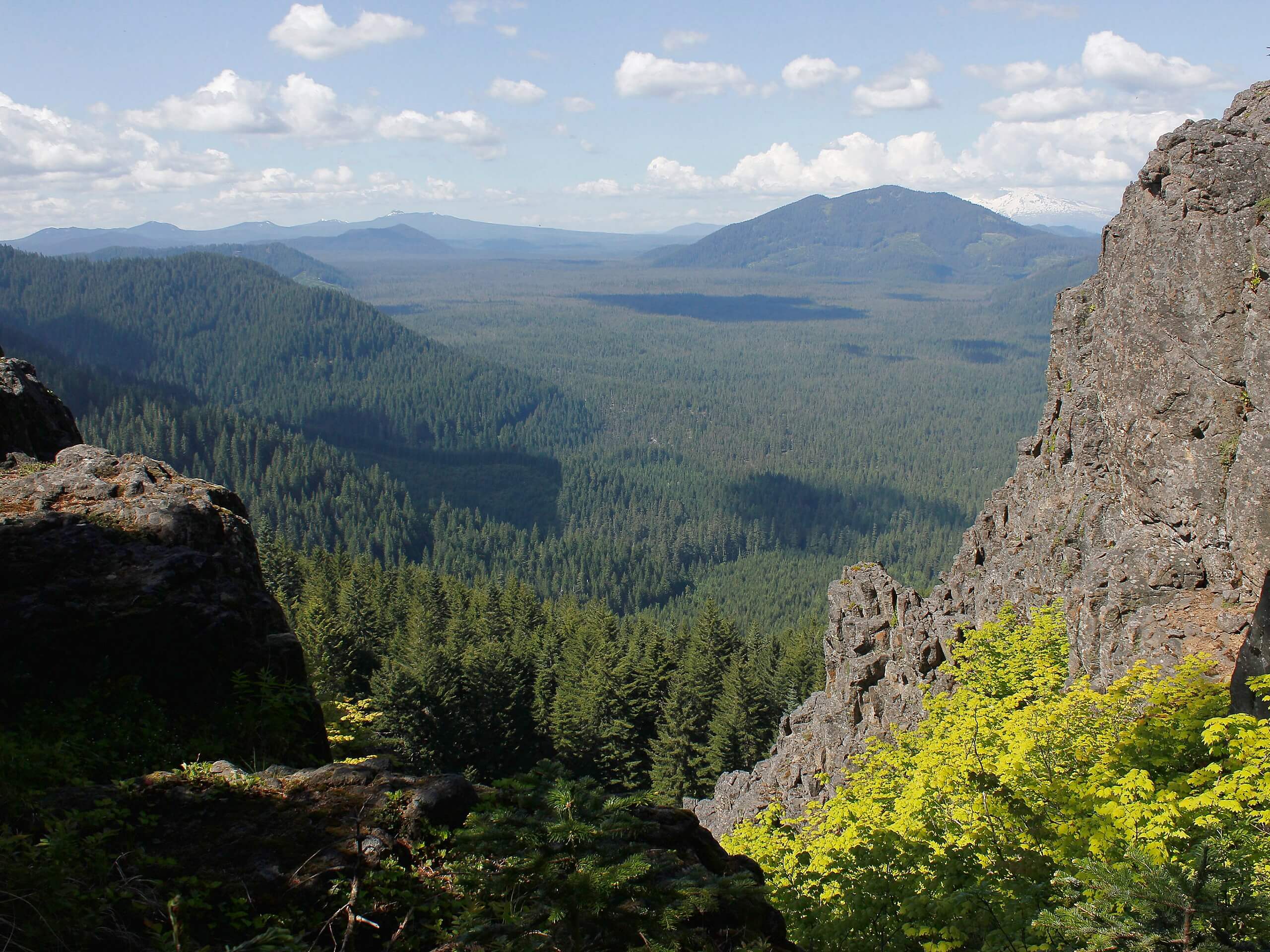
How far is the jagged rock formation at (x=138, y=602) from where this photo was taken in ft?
37.6

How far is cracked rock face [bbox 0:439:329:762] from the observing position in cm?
1149

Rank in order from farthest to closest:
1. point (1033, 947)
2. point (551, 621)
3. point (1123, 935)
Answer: point (551, 621)
point (1033, 947)
point (1123, 935)

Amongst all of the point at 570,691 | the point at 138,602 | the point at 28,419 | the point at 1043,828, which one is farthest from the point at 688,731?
the point at 138,602

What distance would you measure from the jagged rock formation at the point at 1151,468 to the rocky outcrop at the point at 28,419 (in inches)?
904

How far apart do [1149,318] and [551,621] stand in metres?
45.9

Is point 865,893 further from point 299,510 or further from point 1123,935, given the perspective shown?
point 299,510

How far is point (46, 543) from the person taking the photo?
41.5 feet

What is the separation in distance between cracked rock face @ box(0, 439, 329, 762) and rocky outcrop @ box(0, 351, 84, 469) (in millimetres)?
2973

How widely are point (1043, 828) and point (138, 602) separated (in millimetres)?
13777

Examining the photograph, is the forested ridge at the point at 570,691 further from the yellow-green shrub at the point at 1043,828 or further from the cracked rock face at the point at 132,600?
the yellow-green shrub at the point at 1043,828

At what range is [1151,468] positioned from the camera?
68.5 feet

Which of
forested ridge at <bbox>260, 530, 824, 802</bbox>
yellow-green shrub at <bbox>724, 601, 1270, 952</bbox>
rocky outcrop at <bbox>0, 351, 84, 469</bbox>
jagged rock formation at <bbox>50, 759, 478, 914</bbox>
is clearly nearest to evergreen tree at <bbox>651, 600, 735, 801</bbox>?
forested ridge at <bbox>260, 530, 824, 802</bbox>

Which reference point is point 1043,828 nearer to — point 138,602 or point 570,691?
point 138,602

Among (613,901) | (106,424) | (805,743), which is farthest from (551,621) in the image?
(106,424)
